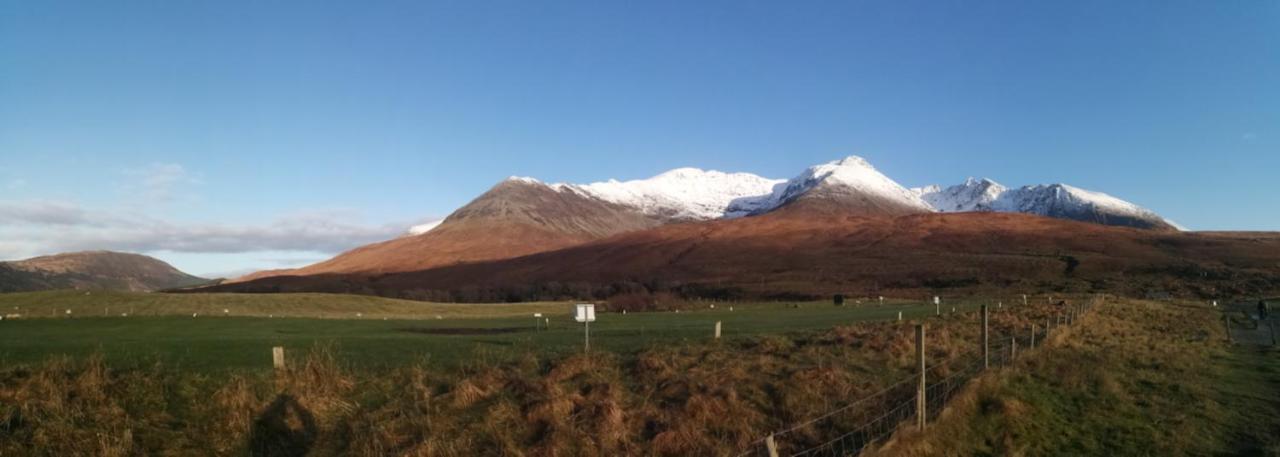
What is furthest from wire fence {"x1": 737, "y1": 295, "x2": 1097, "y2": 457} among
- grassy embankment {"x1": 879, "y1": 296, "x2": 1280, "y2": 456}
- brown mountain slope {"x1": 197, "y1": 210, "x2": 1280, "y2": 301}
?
brown mountain slope {"x1": 197, "y1": 210, "x2": 1280, "y2": 301}

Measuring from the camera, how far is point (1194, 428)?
1348 cm

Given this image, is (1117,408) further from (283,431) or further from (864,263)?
(864,263)

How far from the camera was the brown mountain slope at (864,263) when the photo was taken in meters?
83.3

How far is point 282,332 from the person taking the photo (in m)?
32.5

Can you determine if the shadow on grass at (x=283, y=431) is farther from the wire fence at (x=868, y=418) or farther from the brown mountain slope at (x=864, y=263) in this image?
the brown mountain slope at (x=864, y=263)

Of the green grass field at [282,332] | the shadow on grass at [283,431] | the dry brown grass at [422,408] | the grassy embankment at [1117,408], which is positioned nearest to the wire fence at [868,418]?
the dry brown grass at [422,408]

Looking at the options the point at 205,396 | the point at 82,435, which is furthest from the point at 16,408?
the point at 205,396

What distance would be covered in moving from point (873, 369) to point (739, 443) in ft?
24.7

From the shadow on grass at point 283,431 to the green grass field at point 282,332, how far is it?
4034 millimetres

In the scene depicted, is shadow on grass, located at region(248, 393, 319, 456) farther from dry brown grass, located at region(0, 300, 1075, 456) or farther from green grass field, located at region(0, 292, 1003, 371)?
green grass field, located at region(0, 292, 1003, 371)

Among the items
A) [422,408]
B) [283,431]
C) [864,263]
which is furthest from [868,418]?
[864,263]

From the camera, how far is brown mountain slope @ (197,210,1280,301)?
3280 inches

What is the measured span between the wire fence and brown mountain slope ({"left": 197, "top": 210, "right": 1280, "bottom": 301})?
65.8 metres

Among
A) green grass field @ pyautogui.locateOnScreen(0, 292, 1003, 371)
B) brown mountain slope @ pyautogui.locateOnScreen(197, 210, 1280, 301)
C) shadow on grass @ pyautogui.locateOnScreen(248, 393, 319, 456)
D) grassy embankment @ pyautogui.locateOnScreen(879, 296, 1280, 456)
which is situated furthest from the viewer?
brown mountain slope @ pyautogui.locateOnScreen(197, 210, 1280, 301)
